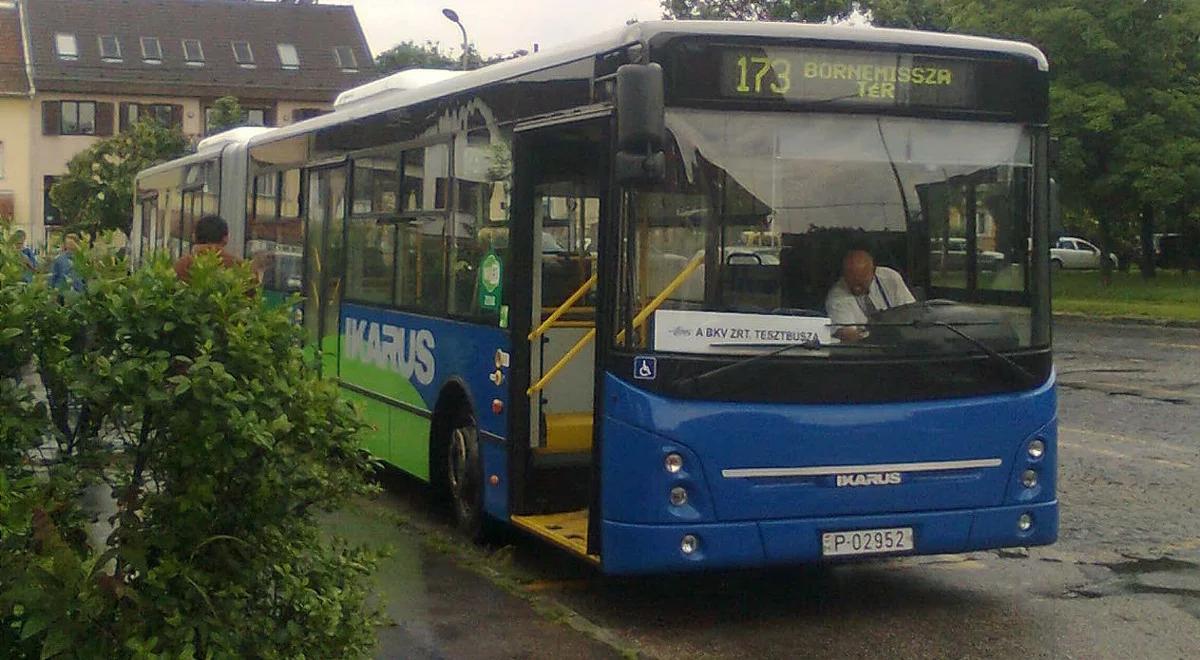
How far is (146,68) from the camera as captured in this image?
74.3 meters

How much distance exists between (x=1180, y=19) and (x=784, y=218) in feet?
112

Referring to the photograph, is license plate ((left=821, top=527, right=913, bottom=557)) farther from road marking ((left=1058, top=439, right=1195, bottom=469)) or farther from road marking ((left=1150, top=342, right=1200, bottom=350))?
road marking ((left=1150, top=342, right=1200, bottom=350))

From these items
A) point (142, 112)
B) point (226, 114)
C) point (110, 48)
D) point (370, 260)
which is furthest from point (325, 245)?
point (110, 48)

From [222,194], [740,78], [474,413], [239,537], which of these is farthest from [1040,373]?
[222,194]

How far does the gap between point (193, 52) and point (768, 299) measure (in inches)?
2876

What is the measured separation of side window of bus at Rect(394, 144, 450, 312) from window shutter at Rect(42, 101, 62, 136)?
65.1 metres

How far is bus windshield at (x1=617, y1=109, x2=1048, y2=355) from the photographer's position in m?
7.49

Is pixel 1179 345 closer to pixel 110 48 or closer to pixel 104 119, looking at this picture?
pixel 104 119

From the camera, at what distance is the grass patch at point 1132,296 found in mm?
34531

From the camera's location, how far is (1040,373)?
8.09 m

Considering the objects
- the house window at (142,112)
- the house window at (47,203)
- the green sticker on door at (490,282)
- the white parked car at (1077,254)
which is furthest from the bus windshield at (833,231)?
the house window at (142,112)

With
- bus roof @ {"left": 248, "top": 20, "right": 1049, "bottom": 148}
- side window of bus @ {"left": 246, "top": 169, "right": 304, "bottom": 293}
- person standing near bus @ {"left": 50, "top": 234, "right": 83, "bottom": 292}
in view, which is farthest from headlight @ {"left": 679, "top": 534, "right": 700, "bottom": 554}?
side window of bus @ {"left": 246, "top": 169, "right": 304, "bottom": 293}

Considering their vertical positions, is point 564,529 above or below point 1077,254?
below

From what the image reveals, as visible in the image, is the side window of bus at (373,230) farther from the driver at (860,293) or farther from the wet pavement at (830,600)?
the driver at (860,293)
